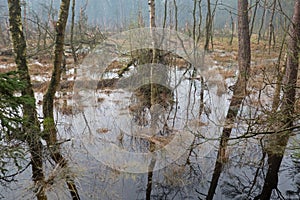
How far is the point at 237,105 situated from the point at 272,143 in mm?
1977

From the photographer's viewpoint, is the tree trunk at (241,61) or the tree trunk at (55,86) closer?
the tree trunk at (55,86)

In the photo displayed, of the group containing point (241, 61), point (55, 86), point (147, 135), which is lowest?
point (147, 135)

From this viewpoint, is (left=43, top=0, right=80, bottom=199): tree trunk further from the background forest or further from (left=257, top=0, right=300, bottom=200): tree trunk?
(left=257, top=0, right=300, bottom=200): tree trunk

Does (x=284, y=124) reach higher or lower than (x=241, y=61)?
lower

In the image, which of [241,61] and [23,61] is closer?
[23,61]

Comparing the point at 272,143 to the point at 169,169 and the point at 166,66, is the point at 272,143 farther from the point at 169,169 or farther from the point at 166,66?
the point at 166,66

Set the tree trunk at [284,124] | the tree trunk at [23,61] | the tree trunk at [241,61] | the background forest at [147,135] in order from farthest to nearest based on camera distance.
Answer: the tree trunk at [241,61] < the tree trunk at [23,61] < the tree trunk at [284,124] < the background forest at [147,135]

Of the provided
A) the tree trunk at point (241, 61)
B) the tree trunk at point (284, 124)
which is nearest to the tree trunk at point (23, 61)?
the tree trunk at point (284, 124)

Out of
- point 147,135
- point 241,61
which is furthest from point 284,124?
point 241,61

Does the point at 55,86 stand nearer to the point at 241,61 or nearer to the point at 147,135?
the point at 147,135

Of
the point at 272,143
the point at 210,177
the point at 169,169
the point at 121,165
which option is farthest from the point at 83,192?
the point at 272,143

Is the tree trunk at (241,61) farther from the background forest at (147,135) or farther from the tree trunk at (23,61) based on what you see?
the tree trunk at (23,61)

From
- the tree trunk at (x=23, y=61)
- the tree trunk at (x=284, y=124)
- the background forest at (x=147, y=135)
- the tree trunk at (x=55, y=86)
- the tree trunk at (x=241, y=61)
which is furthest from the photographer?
the tree trunk at (x=241, y=61)

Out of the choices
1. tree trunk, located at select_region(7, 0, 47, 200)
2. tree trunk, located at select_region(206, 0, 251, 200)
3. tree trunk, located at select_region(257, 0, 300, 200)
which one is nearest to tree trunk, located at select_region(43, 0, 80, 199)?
tree trunk, located at select_region(7, 0, 47, 200)
